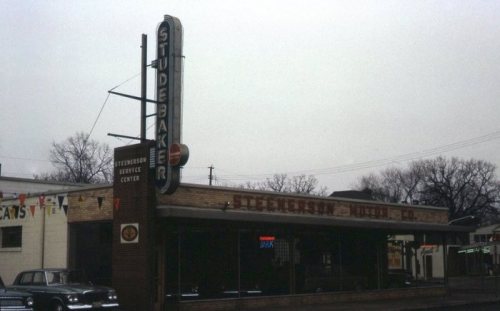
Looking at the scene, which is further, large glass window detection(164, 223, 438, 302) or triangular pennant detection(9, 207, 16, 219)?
triangular pennant detection(9, 207, 16, 219)

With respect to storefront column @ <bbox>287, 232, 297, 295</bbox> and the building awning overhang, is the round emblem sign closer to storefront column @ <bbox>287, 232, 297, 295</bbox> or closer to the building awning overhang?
the building awning overhang

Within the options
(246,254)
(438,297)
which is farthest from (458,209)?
(246,254)

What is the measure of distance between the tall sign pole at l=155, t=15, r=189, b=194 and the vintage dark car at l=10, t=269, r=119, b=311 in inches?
159

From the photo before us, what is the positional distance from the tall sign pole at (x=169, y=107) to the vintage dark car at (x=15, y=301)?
6618mm

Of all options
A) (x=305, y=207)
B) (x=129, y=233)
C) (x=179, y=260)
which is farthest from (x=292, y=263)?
(x=129, y=233)

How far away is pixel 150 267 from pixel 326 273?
30.1 feet

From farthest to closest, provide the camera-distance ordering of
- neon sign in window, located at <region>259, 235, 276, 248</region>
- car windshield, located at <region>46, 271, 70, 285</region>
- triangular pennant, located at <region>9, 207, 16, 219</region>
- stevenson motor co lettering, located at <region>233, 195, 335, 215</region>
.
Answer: triangular pennant, located at <region>9, 207, 16, 219</region>, neon sign in window, located at <region>259, 235, 276, 248</region>, stevenson motor co lettering, located at <region>233, 195, 335, 215</region>, car windshield, located at <region>46, 271, 70, 285</region>

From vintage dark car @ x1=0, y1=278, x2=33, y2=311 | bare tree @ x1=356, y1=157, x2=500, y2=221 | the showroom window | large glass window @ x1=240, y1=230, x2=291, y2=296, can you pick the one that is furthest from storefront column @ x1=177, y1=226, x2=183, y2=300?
bare tree @ x1=356, y1=157, x2=500, y2=221

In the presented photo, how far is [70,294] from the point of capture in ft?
57.5

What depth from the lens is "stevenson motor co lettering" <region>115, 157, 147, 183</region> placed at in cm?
2178

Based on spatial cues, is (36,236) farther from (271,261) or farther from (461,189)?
(461,189)

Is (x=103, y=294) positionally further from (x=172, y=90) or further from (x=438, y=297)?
(x=438, y=297)

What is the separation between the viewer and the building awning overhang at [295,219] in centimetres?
2078

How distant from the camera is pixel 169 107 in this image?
21.6 m
